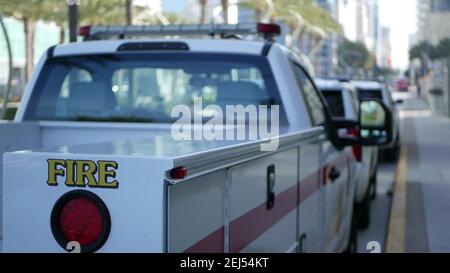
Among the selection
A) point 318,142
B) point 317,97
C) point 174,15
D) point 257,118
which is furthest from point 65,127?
point 174,15

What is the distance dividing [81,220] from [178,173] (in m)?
0.33

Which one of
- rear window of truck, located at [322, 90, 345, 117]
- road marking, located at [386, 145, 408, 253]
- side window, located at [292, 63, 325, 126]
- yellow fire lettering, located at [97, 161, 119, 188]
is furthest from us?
rear window of truck, located at [322, 90, 345, 117]

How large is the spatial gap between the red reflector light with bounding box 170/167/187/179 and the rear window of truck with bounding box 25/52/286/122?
213cm

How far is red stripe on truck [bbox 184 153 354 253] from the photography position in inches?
105

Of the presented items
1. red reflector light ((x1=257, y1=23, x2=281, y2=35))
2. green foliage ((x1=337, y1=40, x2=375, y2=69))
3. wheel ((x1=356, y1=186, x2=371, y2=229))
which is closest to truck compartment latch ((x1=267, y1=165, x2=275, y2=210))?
red reflector light ((x1=257, y1=23, x2=281, y2=35))

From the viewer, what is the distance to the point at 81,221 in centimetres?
225

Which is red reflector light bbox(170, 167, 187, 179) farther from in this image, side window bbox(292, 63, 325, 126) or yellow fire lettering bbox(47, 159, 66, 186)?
side window bbox(292, 63, 325, 126)

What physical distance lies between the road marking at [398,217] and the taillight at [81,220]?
579 centimetres

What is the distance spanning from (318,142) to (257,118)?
500 mm

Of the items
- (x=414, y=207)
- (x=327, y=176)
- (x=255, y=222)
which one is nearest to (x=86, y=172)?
(x=255, y=222)

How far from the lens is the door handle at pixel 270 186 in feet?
10.9

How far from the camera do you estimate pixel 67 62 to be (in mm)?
4867
